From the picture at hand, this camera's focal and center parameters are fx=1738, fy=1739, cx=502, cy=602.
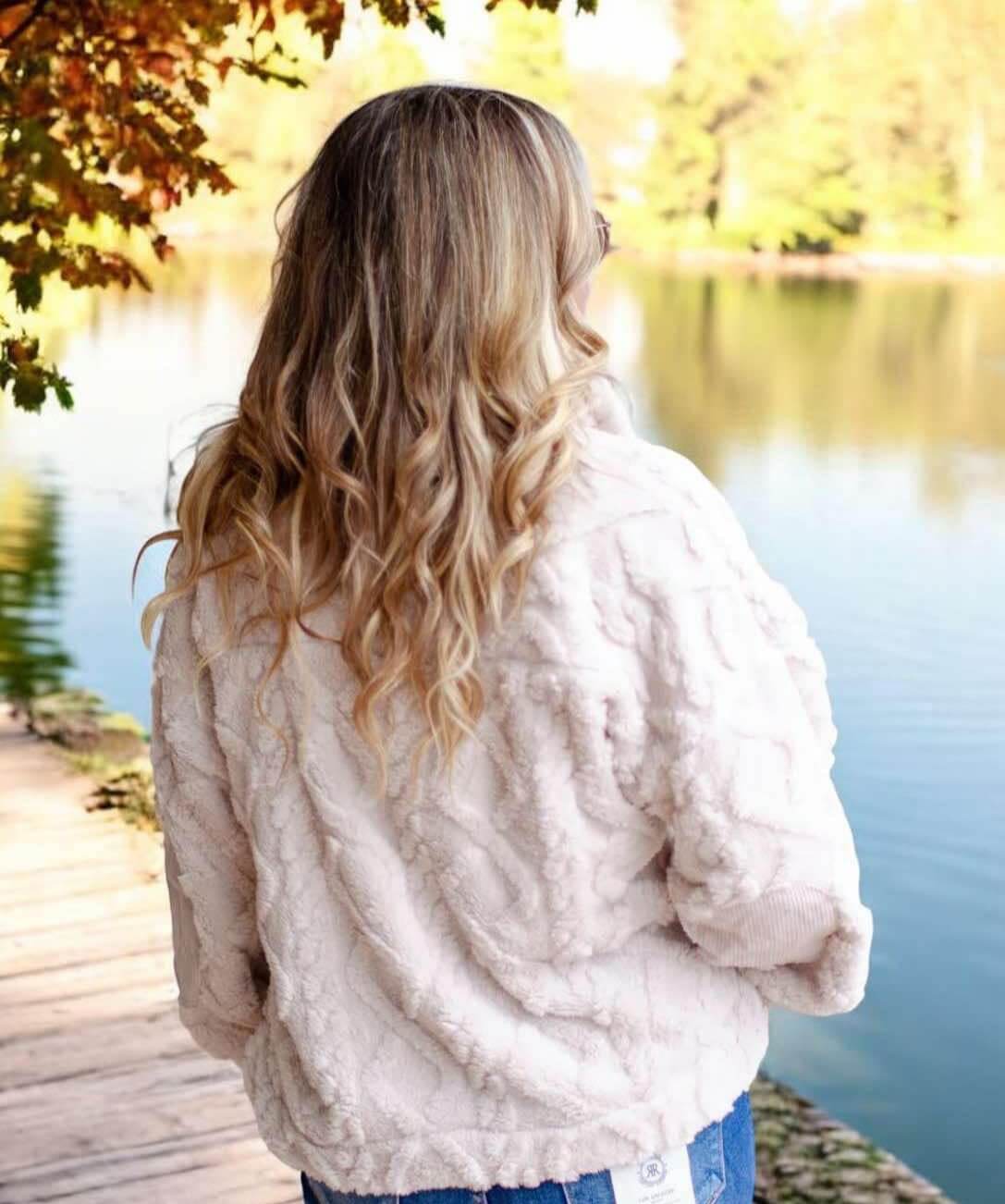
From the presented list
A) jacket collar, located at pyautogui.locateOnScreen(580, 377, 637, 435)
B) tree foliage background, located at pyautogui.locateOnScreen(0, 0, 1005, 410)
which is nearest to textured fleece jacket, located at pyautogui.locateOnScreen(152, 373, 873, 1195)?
jacket collar, located at pyautogui.locateOnScreen(580, 377, 637, 435)

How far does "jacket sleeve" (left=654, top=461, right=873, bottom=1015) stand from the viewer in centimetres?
105

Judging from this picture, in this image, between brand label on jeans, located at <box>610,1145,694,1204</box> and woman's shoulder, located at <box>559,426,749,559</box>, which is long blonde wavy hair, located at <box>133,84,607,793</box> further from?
brand label on jeans, located at <box>610,1145,694,1204</box>

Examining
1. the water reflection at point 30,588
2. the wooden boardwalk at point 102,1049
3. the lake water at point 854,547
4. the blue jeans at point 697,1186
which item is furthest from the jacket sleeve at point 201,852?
the water reflection at point 30,588

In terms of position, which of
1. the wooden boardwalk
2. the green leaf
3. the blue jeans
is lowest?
the wooden boardwalk

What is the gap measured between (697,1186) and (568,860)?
0.25 m

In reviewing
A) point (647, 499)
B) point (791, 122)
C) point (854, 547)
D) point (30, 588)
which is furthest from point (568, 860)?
point (791, 122)

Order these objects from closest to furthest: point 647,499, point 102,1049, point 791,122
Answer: point 647,499, point 102,1049, point 791,122

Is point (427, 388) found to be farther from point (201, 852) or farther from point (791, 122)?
point (791, 122)

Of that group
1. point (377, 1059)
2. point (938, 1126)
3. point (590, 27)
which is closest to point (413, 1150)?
point (377, 1059)

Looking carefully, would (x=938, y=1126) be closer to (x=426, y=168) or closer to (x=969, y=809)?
(x=969, y=809)

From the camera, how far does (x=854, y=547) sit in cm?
1177

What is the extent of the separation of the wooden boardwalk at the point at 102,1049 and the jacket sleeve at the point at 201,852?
107 cm

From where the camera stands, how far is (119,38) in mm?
1847

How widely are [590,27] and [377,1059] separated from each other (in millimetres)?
33793
